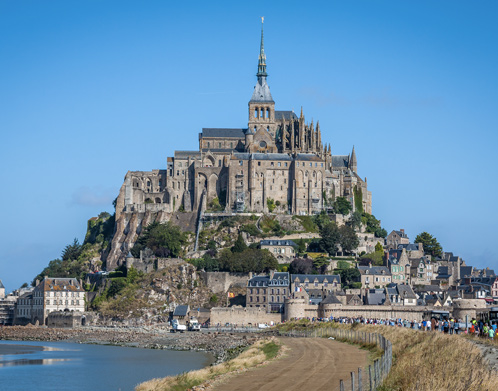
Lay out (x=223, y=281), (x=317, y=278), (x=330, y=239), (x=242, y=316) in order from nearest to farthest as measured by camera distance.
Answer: (x=242, y=316)
(x=317, y=278)
(x=223, y=281)
(x=330, y=239)

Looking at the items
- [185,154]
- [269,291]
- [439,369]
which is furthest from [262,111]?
[439,369]

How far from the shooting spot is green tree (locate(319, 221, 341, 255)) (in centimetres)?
9162

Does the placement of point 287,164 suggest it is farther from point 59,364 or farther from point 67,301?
point 59,364

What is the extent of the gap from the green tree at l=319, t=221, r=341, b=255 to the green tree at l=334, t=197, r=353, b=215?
7.04 meters

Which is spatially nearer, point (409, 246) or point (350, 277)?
point (350, 277)

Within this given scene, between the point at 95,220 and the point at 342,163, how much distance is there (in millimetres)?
33120

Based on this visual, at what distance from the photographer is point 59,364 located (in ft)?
176

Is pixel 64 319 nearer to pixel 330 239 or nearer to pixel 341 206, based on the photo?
pixel 330 239

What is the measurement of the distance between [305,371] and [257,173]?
6659 centimetres

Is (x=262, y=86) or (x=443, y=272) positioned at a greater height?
(x=262, y=86)

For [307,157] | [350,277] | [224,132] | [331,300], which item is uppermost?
[224,132]

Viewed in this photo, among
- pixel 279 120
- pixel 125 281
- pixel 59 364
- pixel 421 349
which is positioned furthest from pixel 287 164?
pixel 421 349

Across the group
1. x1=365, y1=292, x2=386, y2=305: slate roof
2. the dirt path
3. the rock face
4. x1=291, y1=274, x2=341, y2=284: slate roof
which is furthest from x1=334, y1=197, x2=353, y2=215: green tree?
the dirt path

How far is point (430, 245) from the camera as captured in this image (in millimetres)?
103062
